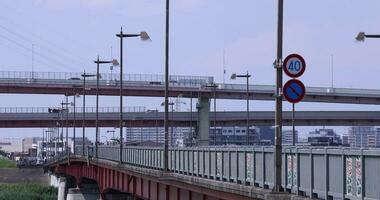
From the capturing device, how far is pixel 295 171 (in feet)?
73.7

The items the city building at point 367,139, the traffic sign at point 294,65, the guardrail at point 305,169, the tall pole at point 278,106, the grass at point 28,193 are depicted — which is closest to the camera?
the guardrail at point 305,169

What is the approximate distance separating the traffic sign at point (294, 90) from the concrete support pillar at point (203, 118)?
10523cm

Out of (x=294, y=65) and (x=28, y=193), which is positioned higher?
(x=294, y=65)

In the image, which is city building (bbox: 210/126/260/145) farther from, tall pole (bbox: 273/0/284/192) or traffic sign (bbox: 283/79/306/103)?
traffic sign (bbox: 283/79/306/103)

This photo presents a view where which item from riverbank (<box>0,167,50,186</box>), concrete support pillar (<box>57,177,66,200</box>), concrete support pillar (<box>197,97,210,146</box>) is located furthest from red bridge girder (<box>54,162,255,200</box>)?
riverbank (<box>0,167,50,186</box>)

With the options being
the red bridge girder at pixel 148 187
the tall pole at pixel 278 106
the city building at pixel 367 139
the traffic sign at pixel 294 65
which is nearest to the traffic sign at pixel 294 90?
the traffic sign at pixel 294 65

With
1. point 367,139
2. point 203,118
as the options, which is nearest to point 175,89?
point 203,118

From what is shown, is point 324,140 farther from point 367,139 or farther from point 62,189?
point 62,189

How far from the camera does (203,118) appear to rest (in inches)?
5098

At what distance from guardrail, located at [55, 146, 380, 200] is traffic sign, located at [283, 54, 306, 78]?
2.01 meters

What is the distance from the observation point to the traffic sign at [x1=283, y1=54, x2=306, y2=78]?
20781 mm

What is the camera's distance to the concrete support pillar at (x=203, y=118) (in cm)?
12781

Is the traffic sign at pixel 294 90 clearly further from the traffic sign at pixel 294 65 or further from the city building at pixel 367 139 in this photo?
the city building at pixel 367 139

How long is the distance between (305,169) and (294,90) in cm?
226
